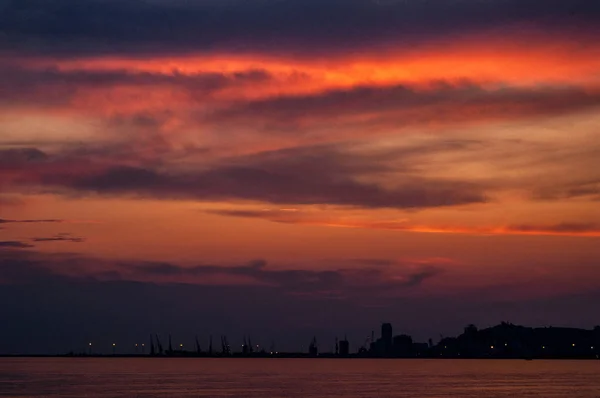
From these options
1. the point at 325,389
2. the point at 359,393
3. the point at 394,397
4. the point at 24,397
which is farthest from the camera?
the point at 325,389

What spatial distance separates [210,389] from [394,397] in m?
30.8

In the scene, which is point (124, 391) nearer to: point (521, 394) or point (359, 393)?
point (359, 393)

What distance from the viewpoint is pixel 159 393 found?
132 m

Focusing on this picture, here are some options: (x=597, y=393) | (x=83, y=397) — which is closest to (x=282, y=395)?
(x=83, y=397)

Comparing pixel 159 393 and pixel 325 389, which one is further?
pixel 325 389

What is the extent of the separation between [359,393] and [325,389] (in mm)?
11871

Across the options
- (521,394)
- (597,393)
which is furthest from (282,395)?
(597,393)

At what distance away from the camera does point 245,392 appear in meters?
137

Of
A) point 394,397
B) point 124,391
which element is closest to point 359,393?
point 394,397

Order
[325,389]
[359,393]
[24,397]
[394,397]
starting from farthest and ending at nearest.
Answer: [325,389]
[359,393]
[394,397]
[24,397]

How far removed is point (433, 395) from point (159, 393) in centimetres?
4012

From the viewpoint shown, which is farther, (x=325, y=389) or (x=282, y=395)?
(x=325, y=389)

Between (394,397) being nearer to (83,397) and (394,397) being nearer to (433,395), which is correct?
(433,395)

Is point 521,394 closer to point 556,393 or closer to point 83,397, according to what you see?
point 556,393
